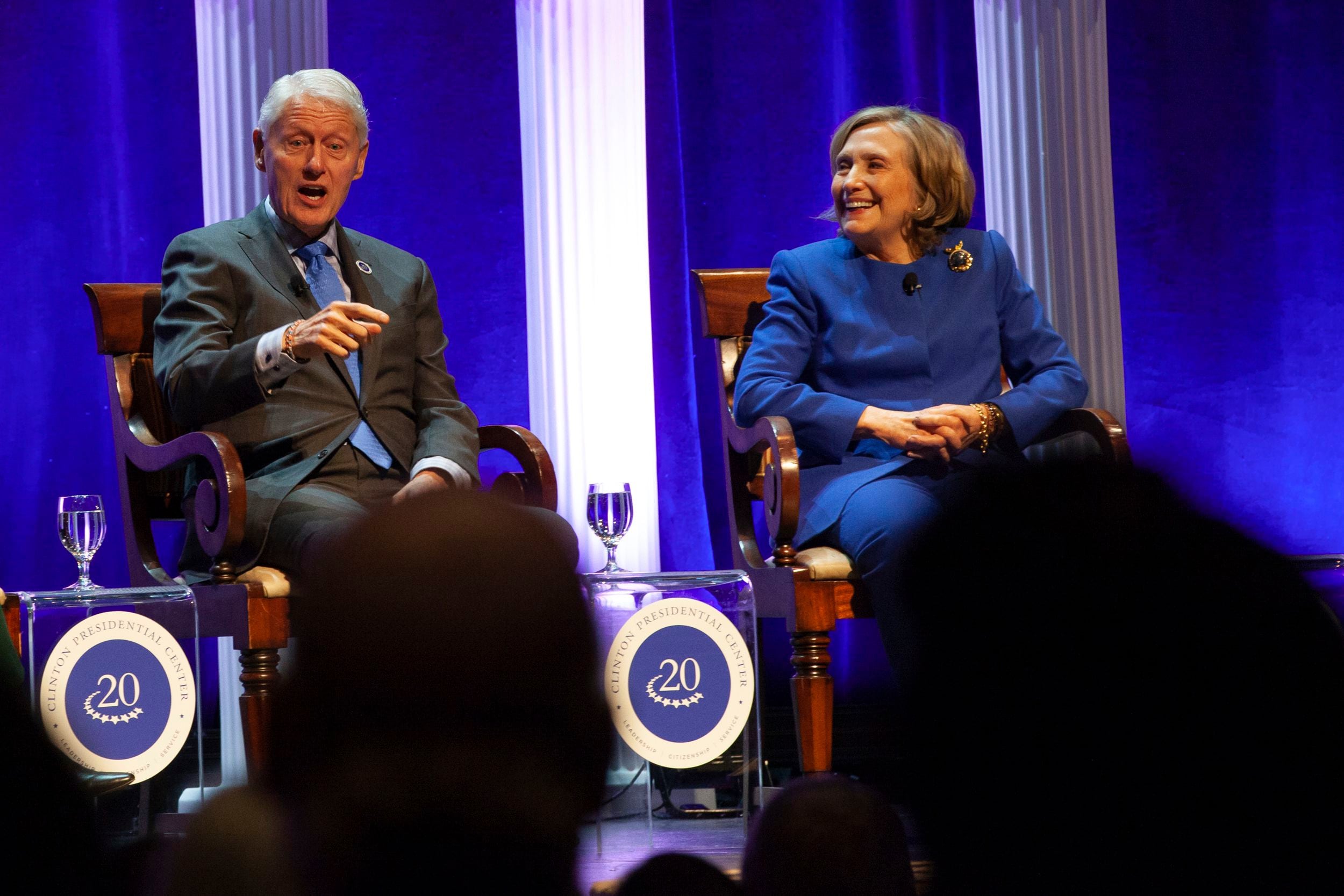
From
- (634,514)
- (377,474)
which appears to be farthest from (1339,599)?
(634,514)

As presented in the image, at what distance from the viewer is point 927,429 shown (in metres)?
2.64

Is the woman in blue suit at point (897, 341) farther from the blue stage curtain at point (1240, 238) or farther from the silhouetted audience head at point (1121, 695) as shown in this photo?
the silhouetted audience head at point (1121, 695)

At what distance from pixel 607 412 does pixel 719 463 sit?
385mm

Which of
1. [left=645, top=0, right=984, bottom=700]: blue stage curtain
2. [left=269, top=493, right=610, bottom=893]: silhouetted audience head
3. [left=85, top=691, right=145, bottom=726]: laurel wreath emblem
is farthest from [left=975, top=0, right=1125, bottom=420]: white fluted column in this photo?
[left=269, top=493, right=610, bottom=893]: silhouetted audience head

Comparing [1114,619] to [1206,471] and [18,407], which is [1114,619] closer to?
[1206,471]

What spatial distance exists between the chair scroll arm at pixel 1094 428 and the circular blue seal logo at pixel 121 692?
161 centimetres

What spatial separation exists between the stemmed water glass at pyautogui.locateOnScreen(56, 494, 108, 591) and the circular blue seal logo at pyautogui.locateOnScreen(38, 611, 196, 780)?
438 mm

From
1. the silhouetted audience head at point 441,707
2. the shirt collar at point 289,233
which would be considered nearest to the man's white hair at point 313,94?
the shirt collar at point 289,233

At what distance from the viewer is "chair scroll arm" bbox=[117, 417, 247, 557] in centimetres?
236

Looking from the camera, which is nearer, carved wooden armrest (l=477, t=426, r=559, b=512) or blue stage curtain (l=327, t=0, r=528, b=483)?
carved wooden armrest (l=477, t=426, r=559, b=512)

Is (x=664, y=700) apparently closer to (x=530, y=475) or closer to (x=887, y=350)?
(x=530, y=475)

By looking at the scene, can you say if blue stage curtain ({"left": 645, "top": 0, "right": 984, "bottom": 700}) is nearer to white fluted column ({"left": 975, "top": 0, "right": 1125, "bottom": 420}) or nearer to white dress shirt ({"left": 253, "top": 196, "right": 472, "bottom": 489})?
white fluted column ({"left": 975, "top": 0, "right": 1125, "bottom": 420})

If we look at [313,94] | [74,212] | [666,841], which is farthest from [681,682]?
[74,212]

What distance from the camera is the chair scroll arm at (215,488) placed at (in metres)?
2.36
